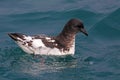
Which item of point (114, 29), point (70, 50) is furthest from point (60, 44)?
point (114, 29)

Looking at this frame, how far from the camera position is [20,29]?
62.4 ft

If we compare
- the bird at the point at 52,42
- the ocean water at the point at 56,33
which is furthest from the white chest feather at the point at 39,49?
the ocean water at the point at 56,33

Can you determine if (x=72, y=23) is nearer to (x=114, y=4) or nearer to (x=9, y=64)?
(x=9, y=64)

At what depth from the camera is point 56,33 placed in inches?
731

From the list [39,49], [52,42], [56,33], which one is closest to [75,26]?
[52,42]

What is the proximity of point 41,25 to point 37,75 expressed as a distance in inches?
200

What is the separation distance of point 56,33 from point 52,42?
8.26 feet

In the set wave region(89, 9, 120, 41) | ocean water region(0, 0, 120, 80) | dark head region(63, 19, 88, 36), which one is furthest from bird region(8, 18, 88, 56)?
wave region(89, 9, 120, 41)

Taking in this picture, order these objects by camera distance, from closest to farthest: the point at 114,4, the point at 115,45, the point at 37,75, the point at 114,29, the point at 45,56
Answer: the point at 37,75, the point at 45,56, the point at 115,45, the point at 114,29, the point at 114,4

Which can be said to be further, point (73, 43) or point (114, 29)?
point (114, 29)

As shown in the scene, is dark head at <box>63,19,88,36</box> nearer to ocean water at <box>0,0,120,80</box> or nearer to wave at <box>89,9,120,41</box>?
ocean water at <box>0,0,120,80</box>

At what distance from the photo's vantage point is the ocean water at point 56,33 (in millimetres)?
14703

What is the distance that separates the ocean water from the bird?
0.57 feet

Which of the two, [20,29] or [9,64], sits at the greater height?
[20,29]
